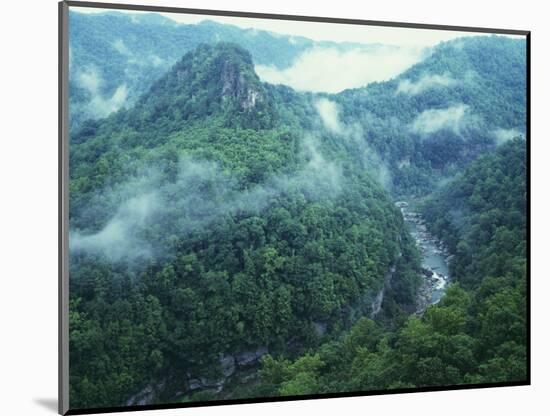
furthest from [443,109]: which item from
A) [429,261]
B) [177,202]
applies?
[177,202]

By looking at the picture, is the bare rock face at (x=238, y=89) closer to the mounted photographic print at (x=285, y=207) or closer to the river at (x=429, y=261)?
the mounted photographic print at (x=285, y=207)

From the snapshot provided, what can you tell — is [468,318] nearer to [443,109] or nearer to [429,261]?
[429,261]

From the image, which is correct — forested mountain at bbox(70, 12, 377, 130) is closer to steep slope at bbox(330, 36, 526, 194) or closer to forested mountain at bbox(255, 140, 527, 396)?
steep slope at bbox(330, 36, 526, 194)

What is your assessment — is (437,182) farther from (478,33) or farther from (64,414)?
(64,414)

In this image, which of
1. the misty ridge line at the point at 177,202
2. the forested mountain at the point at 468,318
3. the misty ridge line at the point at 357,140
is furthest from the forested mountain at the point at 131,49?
the forested mountain at the point at 468,318

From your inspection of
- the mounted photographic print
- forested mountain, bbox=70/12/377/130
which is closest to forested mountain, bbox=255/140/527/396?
the mounted photographic print

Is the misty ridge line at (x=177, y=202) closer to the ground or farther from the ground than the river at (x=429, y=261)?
farther from the ground

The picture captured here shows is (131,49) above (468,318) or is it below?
above
